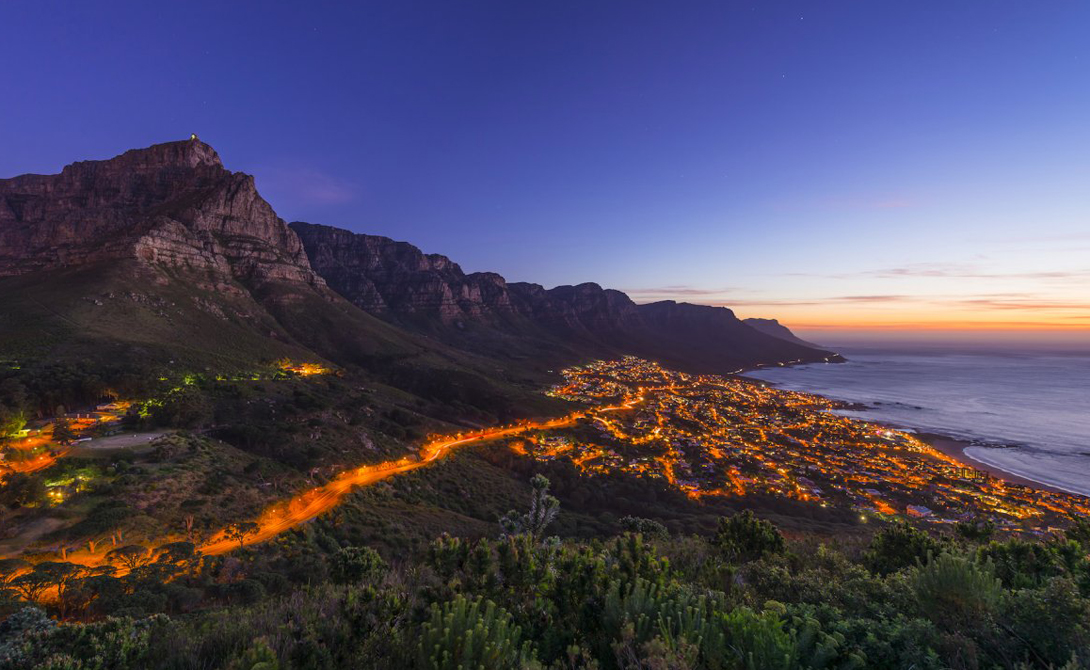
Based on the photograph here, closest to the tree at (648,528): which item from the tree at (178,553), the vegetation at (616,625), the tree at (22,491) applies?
the vegetation at (616,625)

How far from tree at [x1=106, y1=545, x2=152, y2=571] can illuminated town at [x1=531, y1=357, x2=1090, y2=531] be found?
46039mm

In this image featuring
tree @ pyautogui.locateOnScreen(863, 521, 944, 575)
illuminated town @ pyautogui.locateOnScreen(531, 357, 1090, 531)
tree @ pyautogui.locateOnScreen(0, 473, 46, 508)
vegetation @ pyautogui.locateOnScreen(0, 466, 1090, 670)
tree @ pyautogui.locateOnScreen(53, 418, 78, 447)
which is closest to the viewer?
vegetation @ pyautogui.locateOnScreen(0, 466, 1090, 670)

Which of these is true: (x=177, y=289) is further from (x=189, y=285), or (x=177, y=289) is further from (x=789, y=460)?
(x=789, y=460)

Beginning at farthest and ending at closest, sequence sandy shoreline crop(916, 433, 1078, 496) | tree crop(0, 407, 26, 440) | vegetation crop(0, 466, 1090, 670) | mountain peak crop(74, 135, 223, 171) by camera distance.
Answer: mountain peak crop(74, 135, 223, 171) < sandy shoreline crop(916, 433, 1078, 496) < tree crop(0, 407, 26, 440) < vegetation crop(0, 466, 1090, 670)

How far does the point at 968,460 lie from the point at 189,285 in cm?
15689

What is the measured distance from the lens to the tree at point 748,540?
1943cm

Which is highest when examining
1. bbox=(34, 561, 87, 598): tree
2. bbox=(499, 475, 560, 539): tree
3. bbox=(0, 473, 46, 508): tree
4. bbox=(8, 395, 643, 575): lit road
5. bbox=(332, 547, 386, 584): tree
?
bbox=(499, 475, 560, 539): tree

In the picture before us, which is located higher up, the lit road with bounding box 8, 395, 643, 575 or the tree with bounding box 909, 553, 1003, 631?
the tree with bounding box 909, 553, 1003, 631

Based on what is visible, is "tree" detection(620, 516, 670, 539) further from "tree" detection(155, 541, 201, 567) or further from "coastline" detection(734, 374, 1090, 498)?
"coastline" detection(734, 374, 1090, 498)

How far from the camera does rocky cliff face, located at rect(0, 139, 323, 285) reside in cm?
9556

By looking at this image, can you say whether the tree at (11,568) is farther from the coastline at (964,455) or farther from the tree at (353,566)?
the coastline at (964,455)

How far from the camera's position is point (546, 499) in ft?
48.8

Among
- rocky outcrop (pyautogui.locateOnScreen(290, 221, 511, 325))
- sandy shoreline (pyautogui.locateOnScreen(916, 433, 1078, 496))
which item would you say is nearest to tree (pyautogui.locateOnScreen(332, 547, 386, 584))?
sandy shoreline (pyautogui.locateOnScreen(916, 433, 1078, 496))

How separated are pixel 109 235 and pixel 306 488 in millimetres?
112211
